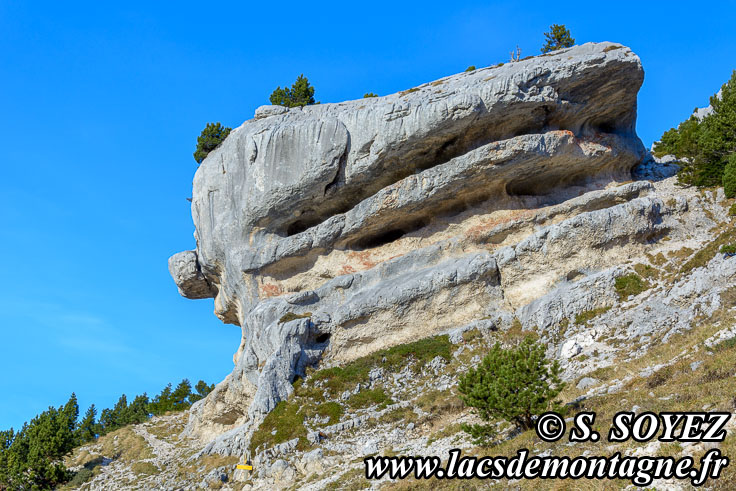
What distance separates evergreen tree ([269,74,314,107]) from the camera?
55.8m

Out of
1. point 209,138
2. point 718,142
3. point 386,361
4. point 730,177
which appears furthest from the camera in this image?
point 209,138

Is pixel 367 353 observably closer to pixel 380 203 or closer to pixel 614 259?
pixel 380 203

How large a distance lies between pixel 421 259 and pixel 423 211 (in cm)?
375

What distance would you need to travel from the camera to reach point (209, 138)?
54.6m

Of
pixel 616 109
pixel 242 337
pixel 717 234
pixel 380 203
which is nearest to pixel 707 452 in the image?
pixel 717 234

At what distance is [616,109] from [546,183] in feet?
25.4

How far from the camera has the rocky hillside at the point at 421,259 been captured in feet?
99.3

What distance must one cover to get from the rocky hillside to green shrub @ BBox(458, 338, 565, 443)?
4138mm

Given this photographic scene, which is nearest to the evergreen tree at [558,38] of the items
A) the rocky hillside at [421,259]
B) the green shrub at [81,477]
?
the rocky hillside at [421,259]

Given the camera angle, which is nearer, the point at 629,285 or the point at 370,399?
the point at 629,285

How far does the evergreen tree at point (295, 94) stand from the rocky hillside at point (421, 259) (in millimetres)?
5810

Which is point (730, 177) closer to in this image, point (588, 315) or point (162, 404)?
point (588, 315)

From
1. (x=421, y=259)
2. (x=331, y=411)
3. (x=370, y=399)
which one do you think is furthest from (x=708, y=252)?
(x=331, y=411)

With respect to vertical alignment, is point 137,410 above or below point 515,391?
above
